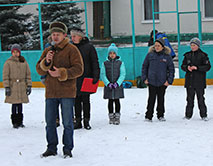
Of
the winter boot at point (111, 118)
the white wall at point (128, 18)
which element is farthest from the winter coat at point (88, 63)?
the white wall at point (128, 18)

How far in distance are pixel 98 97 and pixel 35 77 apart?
3.08 metres

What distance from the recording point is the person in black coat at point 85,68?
768 centimetres

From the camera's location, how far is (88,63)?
775 centimetres

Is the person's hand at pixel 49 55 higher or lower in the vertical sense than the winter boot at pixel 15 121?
higher

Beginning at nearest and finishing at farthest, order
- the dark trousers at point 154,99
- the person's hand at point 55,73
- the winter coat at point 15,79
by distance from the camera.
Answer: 1. the person's hand at point 55,73
2. the winter coat at point 15,79
3. the dark trousers at point 154,99

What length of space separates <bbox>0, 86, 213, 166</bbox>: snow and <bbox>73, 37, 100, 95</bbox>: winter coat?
85cm

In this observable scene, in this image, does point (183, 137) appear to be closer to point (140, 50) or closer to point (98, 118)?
point (98, 118)

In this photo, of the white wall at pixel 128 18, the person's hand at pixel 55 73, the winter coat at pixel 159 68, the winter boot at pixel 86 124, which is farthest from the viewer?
the white wall at pixel 128 18

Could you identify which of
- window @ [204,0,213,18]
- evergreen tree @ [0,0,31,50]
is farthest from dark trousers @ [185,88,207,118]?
evergreen tree @ [0,0,31,50]

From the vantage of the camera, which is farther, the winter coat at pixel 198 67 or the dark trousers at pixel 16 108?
the winter coat at pixel 198 67

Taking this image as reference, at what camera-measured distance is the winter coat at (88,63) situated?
7682 mm

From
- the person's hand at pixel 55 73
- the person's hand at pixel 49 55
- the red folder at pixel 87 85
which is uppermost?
the person's hand at pixel 49 55

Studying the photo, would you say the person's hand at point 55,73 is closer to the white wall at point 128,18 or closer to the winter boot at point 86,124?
the winter boot at point 86,124

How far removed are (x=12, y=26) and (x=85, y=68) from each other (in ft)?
41.1
